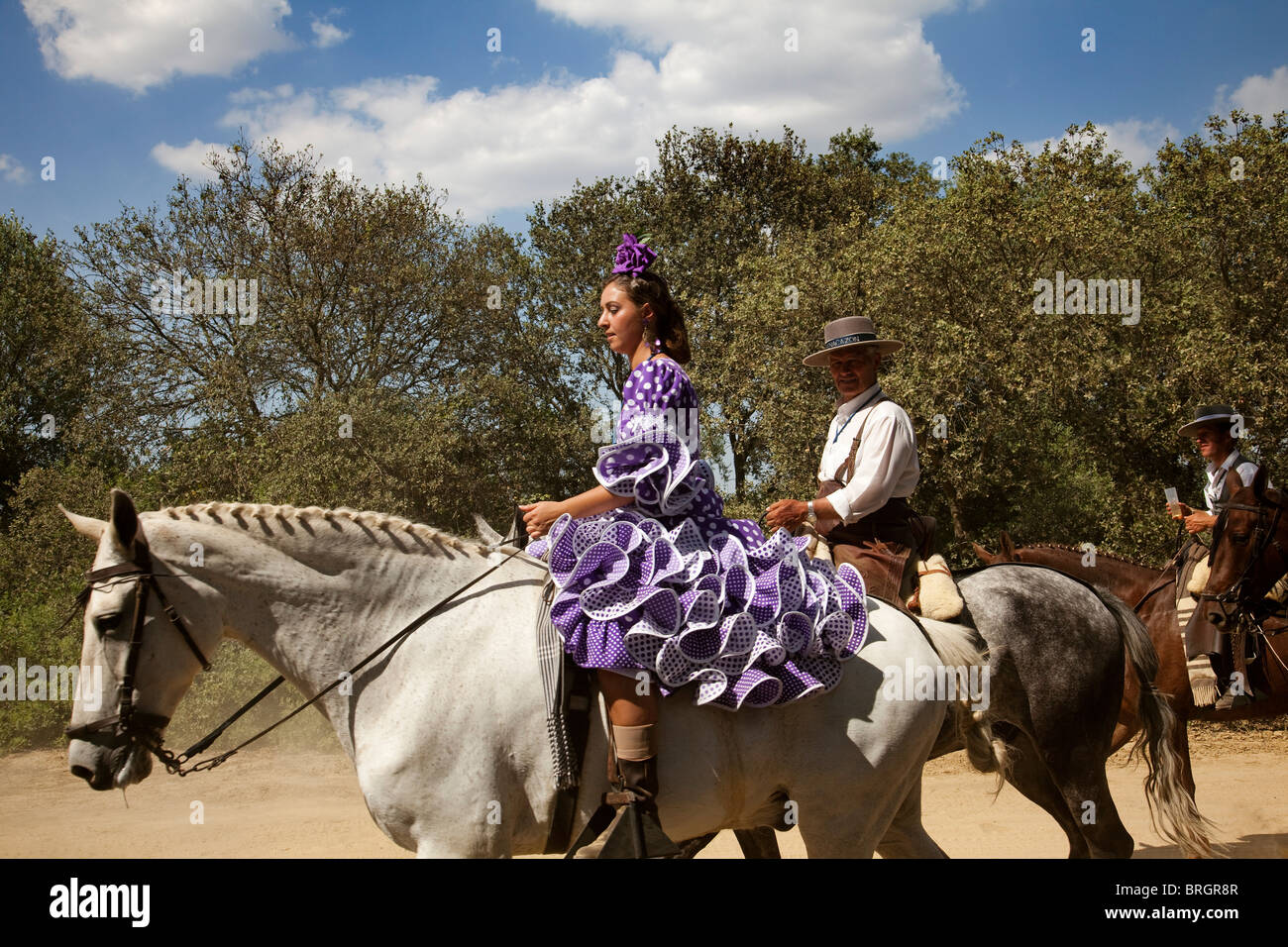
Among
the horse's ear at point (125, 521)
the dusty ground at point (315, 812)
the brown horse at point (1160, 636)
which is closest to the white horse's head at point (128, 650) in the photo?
the horse's ear at point (125, 521)

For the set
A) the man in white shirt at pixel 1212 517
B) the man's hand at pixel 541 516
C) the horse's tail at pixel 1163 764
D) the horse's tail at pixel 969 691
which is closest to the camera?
the man's hand at pixel 541 516

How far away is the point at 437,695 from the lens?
10.7ft

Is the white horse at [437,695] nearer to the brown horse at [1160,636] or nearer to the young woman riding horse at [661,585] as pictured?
the young woman riding horse at [661,585]

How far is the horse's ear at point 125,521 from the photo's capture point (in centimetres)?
317

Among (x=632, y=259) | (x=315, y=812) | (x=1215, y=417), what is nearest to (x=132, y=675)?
(x=632, y=259)

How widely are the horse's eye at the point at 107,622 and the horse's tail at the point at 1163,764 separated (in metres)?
5.00

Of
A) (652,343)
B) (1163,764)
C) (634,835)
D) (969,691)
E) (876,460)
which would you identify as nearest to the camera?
(634,835)

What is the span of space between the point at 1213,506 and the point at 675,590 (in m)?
5.44

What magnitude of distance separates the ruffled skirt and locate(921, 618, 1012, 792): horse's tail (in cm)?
57

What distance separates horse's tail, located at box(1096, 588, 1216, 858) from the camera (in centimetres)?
523

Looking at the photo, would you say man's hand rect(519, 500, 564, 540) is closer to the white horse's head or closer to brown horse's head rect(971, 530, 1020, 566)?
the white horse's head

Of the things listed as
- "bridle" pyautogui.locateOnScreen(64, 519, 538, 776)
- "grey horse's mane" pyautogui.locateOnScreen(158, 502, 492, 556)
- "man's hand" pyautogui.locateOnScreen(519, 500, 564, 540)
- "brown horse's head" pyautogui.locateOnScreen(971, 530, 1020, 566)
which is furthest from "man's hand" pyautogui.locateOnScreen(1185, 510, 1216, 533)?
"bridle" pyautogui.locateOnScreen(64, 519, 538, 776)

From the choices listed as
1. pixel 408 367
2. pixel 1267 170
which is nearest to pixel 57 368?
pixel 408 367

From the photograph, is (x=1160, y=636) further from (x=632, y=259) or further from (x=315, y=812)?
(x=315, y=812)
